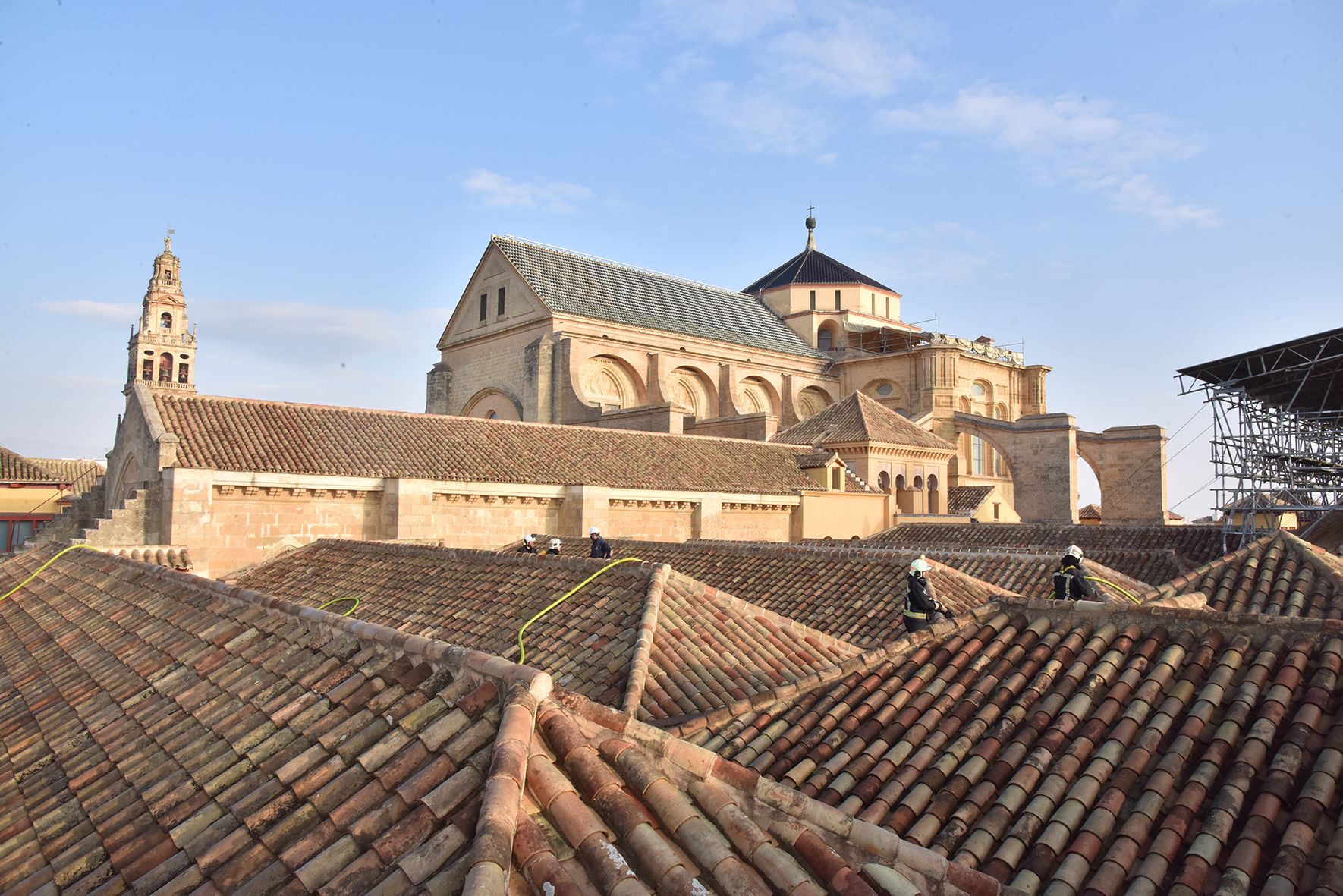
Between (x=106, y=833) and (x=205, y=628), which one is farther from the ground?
(x=205, y=628)

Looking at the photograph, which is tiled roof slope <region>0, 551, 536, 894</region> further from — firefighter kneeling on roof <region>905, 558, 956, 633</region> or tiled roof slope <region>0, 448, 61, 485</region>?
tiled roof slope <region>0, 448, 61, 485</region>

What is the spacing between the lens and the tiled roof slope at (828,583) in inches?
428

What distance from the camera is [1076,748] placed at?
4488 millimetres

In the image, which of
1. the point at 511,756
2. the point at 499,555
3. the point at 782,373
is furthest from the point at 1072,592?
the point at 782,373

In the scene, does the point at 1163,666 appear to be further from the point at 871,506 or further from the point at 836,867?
the point at 871,506

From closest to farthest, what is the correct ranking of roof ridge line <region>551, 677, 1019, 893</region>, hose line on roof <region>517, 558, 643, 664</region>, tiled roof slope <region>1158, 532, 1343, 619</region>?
roof ridge line <region>551, 677, 1019, 893</region> < hose line on roof <region>517, 558, 643, 664</region> < tiled roof slope <region>1158, 532, 1343, 619</region>

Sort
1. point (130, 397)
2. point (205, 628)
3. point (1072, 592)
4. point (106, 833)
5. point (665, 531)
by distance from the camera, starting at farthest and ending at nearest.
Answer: point (665, 531)
point (130, 397)
point (1072, 592)
point (205, 628)
point (106, 833)

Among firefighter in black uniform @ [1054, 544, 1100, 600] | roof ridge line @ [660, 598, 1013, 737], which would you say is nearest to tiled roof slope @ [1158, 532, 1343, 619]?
firefighter in black uniform @ [1054, 544, 1100, 600]

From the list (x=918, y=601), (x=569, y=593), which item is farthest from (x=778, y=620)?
(x=569, y=593)

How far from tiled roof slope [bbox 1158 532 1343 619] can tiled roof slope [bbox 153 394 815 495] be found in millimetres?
12824

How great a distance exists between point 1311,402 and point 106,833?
3096cm

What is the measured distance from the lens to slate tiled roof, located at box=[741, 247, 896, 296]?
48594 millimetres

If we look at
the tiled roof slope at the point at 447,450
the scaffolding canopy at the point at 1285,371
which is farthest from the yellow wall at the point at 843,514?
the scaffolding canopy at the point at 1285,371

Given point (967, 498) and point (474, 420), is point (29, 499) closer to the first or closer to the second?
point (474, 420)
